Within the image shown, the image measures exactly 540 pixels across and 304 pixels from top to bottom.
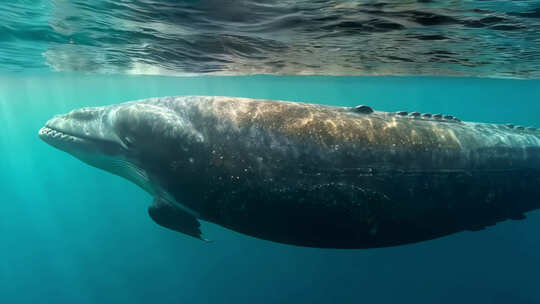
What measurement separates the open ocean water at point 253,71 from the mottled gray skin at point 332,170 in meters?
4.94

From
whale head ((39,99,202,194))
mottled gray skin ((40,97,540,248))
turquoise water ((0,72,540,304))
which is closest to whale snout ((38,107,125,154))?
whale head ((39,99,202,194))

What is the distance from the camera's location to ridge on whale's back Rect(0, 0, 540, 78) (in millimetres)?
9617

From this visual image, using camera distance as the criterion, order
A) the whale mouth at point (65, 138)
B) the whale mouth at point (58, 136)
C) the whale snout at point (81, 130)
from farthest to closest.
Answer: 1. the whale mouth at point (58, 136)
2. the whale mouth at point (65, 138)
3. the whale snout at point (81, 130)

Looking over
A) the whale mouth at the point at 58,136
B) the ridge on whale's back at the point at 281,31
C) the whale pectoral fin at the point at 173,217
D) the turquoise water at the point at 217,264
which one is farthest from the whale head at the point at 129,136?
the turquoise water at the point at 217,264

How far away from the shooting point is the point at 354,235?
17.0ft

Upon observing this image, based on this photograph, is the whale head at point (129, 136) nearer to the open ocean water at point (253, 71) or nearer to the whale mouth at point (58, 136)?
the whale mouth at point (58, 136)

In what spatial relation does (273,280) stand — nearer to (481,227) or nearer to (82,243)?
(481,227)

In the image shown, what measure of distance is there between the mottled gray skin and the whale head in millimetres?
33

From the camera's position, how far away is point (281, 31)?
1268cm

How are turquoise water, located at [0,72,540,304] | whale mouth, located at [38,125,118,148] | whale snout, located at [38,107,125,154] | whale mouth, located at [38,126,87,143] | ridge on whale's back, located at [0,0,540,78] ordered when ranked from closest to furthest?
whale snout, located at [38,107,125,154]
whale mouth, located at [38,125,118,148]
whale mouth, located at [38,126,87,143]
ridge on whale's back, located at [0,0,540,78]
turquoise water, located at [0,72,540,304]

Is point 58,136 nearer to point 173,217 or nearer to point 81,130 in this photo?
point 81,130

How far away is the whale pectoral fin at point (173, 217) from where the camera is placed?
644 cm

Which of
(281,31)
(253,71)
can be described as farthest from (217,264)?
(281,31)

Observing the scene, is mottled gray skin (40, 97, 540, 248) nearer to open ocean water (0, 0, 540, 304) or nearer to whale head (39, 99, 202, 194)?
whale head (39, 99, 202, 194)
